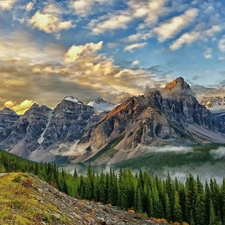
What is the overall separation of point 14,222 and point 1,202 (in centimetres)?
679

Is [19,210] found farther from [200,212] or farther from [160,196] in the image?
[160,196]

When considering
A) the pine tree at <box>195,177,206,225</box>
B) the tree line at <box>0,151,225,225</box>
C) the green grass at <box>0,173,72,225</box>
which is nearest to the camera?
the green grass at <box>0,173,72,225</box>

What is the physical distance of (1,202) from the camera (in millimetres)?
29250

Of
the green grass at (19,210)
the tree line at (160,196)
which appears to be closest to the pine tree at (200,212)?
the tree line at (160,196)

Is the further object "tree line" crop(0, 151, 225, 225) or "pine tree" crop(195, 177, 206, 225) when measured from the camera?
"tree line" crop(0, 151, 225, 225)

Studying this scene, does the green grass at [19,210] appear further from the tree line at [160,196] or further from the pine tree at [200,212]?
the pine tree at [200,212]

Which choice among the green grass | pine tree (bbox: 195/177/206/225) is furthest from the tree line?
the green grass

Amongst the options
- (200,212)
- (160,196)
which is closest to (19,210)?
(200,212)

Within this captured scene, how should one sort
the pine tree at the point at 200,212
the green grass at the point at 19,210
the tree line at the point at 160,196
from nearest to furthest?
1. the green grass at the point at 19,210
2. the pine tree at the point at 200,212
3. the tree line at the point at 160,196

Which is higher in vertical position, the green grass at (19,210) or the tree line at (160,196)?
the green grass at (19,210)

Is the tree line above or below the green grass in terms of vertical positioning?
below

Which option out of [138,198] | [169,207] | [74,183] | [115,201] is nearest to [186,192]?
[169,207]

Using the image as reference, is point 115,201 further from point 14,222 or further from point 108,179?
point 14,222

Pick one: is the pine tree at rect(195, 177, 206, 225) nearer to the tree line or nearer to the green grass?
the tree line
